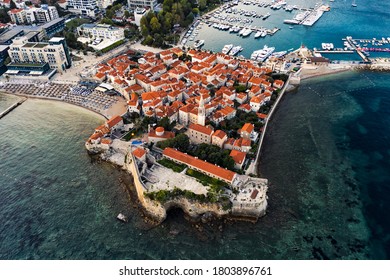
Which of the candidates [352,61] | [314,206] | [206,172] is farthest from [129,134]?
[352,61]

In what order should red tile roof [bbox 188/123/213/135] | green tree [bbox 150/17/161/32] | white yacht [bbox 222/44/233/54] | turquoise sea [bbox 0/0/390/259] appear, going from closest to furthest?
turquoise sea [bbox 0/0/390/259], red tile roof [bbox 188/123/213/135], white yacht [bbox 222/44/233/54], green tree [bbox 150/17/161/32]

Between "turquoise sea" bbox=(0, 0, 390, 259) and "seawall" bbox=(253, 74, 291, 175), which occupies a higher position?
"seawall" bbox=(253, 74, 291, 175)

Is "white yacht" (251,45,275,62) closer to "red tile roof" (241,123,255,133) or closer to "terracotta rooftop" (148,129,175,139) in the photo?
"red tile roof" (241,123,255,133)

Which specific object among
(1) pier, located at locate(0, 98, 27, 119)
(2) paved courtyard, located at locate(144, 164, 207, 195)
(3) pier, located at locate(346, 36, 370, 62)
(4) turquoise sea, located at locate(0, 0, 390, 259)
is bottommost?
(1) pier, located at locate(0, 98, 27, 119)

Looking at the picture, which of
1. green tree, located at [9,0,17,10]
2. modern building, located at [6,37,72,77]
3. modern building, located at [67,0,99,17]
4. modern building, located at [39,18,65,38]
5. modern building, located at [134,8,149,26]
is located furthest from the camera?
modern building, located at [67,0,99,17]

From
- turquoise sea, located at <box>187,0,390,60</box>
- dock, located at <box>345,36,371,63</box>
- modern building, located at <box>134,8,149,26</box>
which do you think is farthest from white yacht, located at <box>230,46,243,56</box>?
modern building, located at <box>134,8,149,26</box>

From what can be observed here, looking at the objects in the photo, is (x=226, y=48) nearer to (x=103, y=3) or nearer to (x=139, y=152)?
(x=139, y=152)

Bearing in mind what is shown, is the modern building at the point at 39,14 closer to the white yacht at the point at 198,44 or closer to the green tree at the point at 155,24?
the green tree at the point at 155,24

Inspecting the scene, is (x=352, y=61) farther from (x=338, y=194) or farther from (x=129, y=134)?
(x=129, y=134)
